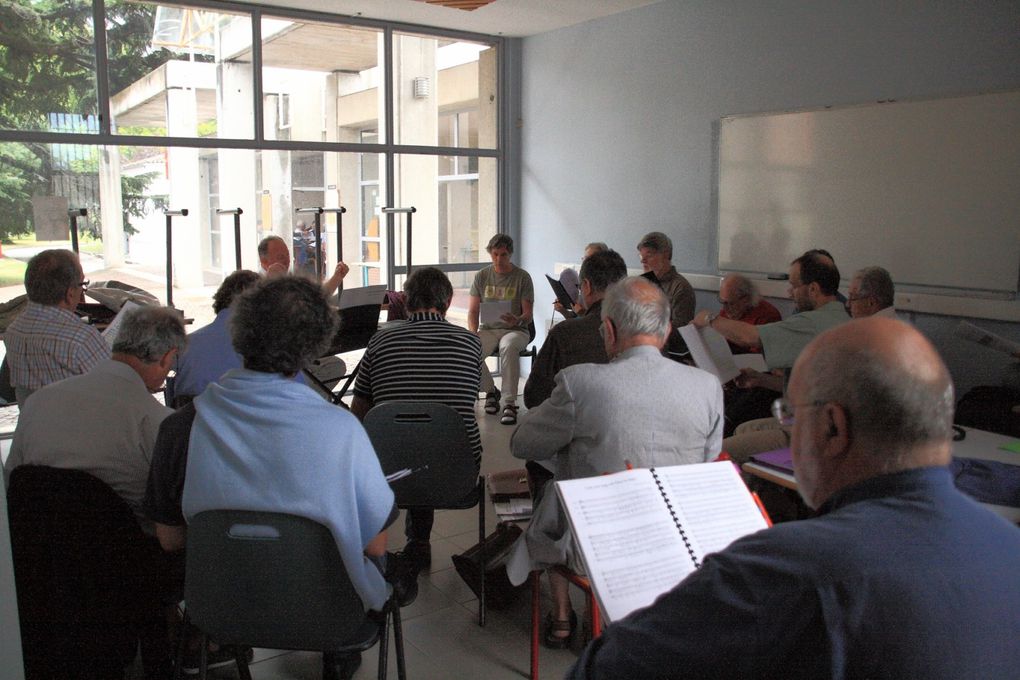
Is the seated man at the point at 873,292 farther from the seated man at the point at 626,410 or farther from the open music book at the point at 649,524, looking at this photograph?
the open music book at the point at 649,524

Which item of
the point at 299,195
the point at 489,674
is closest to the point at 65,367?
the point at 489,674

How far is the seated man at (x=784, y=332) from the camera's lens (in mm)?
3451

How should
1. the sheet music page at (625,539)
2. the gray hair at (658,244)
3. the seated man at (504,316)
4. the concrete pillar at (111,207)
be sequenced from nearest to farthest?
the sheet music page at (625,539) < the gray hair at (658,244) < the concrete pillar at (111,207) < the seated man at (504,316)

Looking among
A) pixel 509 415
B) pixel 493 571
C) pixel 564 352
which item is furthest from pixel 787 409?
pixel 509 415

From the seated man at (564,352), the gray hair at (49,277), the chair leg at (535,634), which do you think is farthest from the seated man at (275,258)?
the chair leg at (535,634)

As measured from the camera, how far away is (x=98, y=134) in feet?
18.9

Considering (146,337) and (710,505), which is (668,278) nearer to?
(146,337)

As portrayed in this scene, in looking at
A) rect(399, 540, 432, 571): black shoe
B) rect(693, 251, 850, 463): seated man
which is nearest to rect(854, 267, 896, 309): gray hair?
rect(693, 251, 850, 463): seated man

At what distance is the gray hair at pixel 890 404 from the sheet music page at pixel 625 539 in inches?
20.0

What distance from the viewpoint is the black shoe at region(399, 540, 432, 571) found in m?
3.49

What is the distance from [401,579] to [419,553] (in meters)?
1.29

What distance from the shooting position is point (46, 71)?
5523 mm

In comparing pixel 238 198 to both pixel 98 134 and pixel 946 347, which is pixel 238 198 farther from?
pixel 946 347

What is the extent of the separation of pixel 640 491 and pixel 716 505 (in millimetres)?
145
